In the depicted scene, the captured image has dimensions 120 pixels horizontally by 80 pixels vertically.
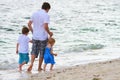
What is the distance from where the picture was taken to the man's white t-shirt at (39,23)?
1131 centimetres

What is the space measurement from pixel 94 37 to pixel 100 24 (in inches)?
276

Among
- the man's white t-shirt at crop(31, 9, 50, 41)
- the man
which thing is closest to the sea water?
the man

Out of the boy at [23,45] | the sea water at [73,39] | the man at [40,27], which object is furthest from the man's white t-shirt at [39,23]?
the sea water at [73,39]

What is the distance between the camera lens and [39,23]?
37.4ft

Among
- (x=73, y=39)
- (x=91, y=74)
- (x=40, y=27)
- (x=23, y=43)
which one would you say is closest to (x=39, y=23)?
(x=40, y=27)

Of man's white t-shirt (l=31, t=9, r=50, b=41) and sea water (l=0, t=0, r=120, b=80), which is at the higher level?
man's white t-shirt (l=31, t=9, r=50, b=41)

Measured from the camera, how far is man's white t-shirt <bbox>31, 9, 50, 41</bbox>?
1131 cm

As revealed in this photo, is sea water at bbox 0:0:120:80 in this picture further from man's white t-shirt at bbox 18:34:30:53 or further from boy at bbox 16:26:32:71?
man's white t-shirt at bbox 18:34:30:53

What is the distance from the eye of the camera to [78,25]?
28250mm

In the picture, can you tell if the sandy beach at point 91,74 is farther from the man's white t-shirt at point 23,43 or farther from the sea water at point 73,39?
the sea water at point 73,39

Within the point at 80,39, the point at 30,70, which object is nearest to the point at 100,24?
the point at 80,39

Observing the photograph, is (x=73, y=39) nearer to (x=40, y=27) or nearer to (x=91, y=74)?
(x=40, y=27)

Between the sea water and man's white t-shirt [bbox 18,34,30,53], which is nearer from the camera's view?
man's white t-shirt [bbox 18,34,30,53]

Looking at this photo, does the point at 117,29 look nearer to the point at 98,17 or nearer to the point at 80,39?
the point at 80,39
